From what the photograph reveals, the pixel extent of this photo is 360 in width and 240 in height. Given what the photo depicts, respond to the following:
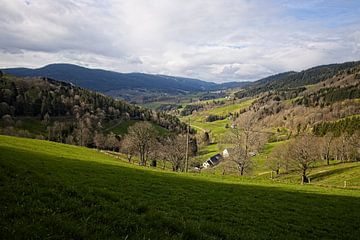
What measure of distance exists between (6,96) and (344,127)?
204 m

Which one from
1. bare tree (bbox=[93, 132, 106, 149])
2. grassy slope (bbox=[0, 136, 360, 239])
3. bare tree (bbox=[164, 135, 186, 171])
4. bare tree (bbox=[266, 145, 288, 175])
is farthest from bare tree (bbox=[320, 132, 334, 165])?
grassy slope (bbox=[0, 136, 360, 239])

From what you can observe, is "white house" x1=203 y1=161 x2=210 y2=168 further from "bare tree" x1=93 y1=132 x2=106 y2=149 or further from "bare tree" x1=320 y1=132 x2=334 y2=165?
"bare tree" x1=320 y1=132 x2=334 y2=165

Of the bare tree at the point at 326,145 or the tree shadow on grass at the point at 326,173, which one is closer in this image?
the tree shadow on grass at the point at 326,173

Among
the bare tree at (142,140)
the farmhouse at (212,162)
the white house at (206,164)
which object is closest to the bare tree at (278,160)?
the farmhouse at (212,162)

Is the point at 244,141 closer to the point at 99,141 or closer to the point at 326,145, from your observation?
the point at 326,145

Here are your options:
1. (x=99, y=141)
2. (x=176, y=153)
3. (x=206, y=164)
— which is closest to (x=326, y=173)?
(x=176, y=153)

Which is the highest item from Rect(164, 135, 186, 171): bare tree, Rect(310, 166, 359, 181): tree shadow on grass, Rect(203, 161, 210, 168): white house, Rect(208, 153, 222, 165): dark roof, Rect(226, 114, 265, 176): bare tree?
Rect(226, 114, 265, 176): bare tree

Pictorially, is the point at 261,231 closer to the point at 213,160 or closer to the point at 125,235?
the point at 125,235

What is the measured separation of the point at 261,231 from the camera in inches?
664

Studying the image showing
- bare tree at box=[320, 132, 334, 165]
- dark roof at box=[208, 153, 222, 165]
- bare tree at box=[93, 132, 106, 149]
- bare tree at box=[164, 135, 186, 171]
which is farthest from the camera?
dark roof at box=[208, 153, 222, 165]

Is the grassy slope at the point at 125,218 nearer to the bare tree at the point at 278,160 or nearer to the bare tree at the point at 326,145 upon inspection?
the bare tree at the point at 278,160

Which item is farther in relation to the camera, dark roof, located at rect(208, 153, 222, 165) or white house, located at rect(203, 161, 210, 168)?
dark roof, located at rect(208, 153, 222, 165)

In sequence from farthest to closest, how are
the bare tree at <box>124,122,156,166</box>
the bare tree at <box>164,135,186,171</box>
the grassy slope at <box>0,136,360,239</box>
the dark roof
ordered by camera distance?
the dark roof < the bare tree at <box>124,122,156,166</box> < the bare tree at <box>164,135,186,171</box> < the grassy slope at <box>0,136,360,239</box>

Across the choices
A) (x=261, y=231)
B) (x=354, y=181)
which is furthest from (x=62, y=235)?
(x=354, y=181)
